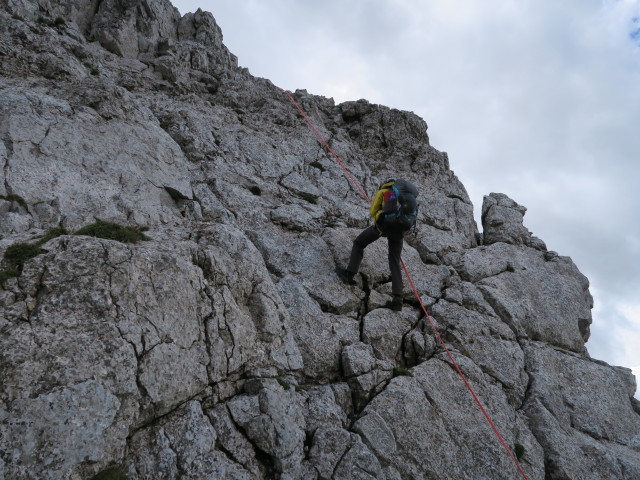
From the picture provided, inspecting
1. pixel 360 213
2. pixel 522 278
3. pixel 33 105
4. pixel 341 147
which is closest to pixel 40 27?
pixel 33 105

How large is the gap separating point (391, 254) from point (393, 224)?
125cm

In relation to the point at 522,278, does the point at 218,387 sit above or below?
below

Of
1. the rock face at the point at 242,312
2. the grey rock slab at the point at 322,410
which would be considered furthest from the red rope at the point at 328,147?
the grey rock slab at the point at 322,410

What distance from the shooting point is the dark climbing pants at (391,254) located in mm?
15077

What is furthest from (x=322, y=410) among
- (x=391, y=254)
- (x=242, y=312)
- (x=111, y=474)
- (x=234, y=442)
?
(x=391, y=254)

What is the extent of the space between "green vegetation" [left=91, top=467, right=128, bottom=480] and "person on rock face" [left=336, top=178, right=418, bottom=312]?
964 cm

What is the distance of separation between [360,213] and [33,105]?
570 inches

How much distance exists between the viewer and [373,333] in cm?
1405

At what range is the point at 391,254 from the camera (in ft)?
50.0

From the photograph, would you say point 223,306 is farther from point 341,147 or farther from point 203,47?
point 203,47

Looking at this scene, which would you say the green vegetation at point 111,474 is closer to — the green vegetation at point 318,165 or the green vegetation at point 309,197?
the green vegetation at point 309,197

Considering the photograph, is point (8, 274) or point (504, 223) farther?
point (504, 223)

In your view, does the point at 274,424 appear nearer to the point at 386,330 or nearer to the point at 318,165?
the point at 386,330

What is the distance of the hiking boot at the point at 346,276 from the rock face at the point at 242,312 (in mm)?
388
